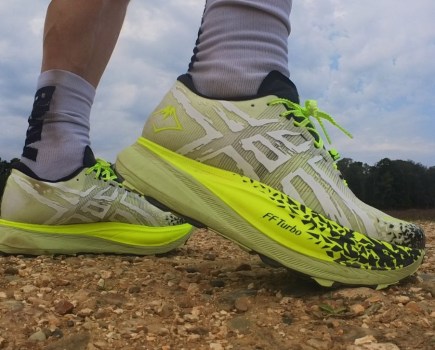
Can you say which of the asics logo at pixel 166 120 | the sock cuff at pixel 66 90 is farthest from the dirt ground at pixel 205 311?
the sock cuff at pixel 66 90

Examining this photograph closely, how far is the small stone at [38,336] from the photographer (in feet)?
4.27

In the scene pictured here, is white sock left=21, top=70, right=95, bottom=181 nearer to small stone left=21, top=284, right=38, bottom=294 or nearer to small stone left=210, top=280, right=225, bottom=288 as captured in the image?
small stone left=21, top=284, right=38, bottom=294

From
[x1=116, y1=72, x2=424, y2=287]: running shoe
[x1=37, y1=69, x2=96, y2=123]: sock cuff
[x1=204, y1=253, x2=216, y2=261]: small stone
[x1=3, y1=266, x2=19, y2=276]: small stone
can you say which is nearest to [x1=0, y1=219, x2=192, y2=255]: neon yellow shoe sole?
[x1=204, y1=253, x2=216, y2=261]: small stone

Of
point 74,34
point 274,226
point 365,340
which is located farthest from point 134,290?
point 74,34

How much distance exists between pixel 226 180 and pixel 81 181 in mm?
945

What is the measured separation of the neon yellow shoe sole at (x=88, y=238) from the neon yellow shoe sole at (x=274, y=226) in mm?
784

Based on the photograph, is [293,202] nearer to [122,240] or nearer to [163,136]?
[163,136]

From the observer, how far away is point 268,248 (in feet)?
5.23

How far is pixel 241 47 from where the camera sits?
1.78 meters

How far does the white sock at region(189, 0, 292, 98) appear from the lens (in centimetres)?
176

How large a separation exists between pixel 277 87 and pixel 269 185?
0.32m

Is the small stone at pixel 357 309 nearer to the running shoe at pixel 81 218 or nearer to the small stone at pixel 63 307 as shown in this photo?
the small stone at pixel 63 307

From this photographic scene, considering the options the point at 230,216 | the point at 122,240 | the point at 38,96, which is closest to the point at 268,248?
the point at 230,216

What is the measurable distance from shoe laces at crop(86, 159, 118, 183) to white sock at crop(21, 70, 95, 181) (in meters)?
0.09
